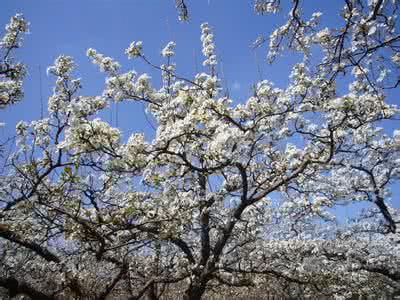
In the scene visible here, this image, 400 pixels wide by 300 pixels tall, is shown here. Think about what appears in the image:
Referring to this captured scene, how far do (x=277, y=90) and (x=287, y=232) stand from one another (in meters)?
9.24

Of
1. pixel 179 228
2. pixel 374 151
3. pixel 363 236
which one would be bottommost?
pixel 179 228

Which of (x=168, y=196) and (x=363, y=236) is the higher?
(x=363, y=236)

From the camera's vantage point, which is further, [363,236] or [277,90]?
[363,236]

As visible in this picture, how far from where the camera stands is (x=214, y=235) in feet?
42.7

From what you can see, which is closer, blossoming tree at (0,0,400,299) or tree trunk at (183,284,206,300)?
blossoming tree at (0,0,400,299)

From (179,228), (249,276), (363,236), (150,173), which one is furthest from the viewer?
(363,236)

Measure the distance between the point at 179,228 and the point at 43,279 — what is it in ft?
9.24

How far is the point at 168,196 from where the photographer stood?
820 cm

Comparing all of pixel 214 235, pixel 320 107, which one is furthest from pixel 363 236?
pixel 320 107

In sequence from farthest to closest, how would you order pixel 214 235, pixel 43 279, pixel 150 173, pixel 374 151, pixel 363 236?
1. pixel 363 236
2. pixel 374 151
3. pixel 214 235
4. pixel 150 173
5. pixel 43 279

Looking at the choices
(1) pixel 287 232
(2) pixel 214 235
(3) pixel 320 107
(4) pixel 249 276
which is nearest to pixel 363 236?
(1) pixel 287 232

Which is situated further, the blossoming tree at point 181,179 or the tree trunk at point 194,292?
the tree trunk at point 194,292

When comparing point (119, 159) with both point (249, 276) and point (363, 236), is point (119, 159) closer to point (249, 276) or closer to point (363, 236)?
point (249, 276)

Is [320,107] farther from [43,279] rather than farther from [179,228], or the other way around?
[43,279]
